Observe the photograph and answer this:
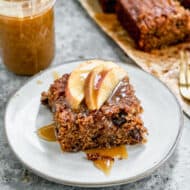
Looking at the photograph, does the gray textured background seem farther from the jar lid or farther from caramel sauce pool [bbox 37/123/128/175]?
the jar lid

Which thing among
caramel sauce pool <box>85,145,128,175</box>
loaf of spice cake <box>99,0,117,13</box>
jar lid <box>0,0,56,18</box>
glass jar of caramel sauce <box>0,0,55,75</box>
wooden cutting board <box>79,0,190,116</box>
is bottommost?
wooden cutting board <box>79,0,190,116</box>

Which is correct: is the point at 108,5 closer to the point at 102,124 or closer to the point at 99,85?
the point at 99,85

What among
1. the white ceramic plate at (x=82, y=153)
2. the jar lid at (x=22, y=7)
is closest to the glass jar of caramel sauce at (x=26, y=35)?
the jar lid at (x=22, y=7)

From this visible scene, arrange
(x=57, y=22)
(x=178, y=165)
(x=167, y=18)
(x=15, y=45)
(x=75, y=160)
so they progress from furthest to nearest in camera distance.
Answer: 1. (x=57, y=22)
2. (x=167, y=18)
3. (x=15, y=45)
4. (x=178, y=165)
5. (x=75, y=160)

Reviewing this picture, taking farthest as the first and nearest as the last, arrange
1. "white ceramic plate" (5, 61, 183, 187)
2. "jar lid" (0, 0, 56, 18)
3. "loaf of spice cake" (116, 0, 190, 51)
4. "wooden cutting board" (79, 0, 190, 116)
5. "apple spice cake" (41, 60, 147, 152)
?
"loaf of spice cake" (116, 0, 190, 51), "wooden cutting board" (79, 0, 190, 116), "jar lid" (0, 0, 56, 18), "apple spice cake" (41, 60, 147, 152), "white ceramic plate" (5, 61, 183, 187)

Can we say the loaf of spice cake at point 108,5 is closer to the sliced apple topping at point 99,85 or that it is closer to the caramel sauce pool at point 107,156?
the sliced apple topping at point 99,85

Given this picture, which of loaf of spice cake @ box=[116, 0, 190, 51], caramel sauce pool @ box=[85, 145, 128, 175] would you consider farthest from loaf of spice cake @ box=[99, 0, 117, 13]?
caramel sauce pool @ box=[85, 145, 128, 175]

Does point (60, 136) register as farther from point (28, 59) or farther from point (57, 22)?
point (57, 22)

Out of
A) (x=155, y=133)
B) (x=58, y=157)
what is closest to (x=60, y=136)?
(x=58, y=157)
